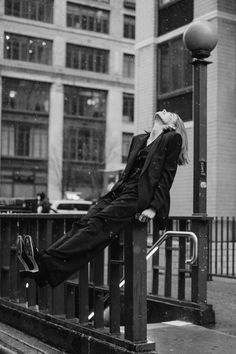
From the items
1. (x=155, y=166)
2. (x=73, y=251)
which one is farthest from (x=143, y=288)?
(x=155, y=166)

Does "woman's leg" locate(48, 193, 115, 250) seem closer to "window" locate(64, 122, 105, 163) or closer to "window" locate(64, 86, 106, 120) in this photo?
"window" locate(64, 122, 105, 163)

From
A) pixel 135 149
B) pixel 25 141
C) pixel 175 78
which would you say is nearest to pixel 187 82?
pixel 175 78

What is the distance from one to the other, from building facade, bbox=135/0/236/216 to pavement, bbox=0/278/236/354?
353 inches

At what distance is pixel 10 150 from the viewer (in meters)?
53.5

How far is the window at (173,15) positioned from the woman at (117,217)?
1307 cm

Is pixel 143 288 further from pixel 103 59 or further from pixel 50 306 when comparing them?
pixel 103 59

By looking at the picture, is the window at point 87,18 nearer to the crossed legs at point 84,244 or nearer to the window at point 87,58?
the window at point 87,58

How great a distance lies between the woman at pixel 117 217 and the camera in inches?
179

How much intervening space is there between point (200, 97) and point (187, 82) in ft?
33.8

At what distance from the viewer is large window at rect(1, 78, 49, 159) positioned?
52688 mm

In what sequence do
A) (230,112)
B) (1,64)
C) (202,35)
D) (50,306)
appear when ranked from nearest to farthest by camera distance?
(50,306) < (202,35) < (230,112) < (1,64)

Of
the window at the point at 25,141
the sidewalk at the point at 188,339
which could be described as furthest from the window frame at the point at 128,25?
the sidewalk at the point at 188,339

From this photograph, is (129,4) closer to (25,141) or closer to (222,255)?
(25,141)

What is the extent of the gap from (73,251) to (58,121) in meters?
49.9
